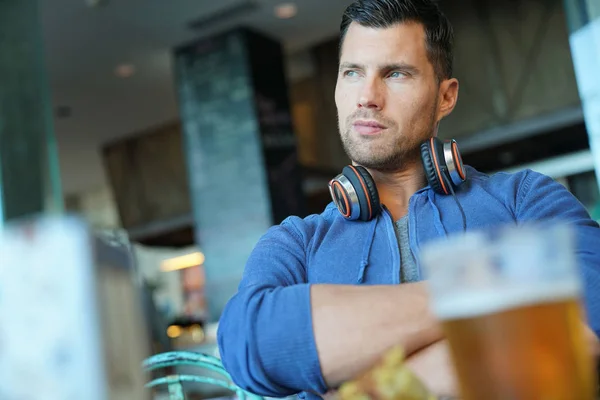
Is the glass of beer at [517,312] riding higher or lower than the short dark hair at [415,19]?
lower

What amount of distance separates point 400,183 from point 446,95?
0.89 feet

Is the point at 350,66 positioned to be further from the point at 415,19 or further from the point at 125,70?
the point at 125,70

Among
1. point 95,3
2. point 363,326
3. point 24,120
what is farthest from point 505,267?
point 95,3

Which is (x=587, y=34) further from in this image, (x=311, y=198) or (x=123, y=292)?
(x=311, y=198)

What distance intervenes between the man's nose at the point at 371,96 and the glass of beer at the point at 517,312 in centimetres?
102

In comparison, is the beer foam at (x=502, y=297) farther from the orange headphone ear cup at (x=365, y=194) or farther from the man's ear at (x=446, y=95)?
the man's ear at (x=446, y=95)

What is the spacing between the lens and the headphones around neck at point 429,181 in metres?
1.31

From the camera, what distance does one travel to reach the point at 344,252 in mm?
1311

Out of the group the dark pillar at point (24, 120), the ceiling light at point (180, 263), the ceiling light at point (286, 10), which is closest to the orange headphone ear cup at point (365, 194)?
the dark pillar at point (24, 120)

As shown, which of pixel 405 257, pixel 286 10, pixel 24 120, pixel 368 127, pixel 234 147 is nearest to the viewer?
pixel 405 257

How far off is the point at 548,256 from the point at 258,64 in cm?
574

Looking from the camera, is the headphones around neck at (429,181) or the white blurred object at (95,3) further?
the white blurred object at (95,3)

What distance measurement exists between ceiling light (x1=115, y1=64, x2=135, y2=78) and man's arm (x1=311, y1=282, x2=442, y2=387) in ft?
19.4

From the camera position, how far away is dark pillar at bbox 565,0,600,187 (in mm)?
3162
